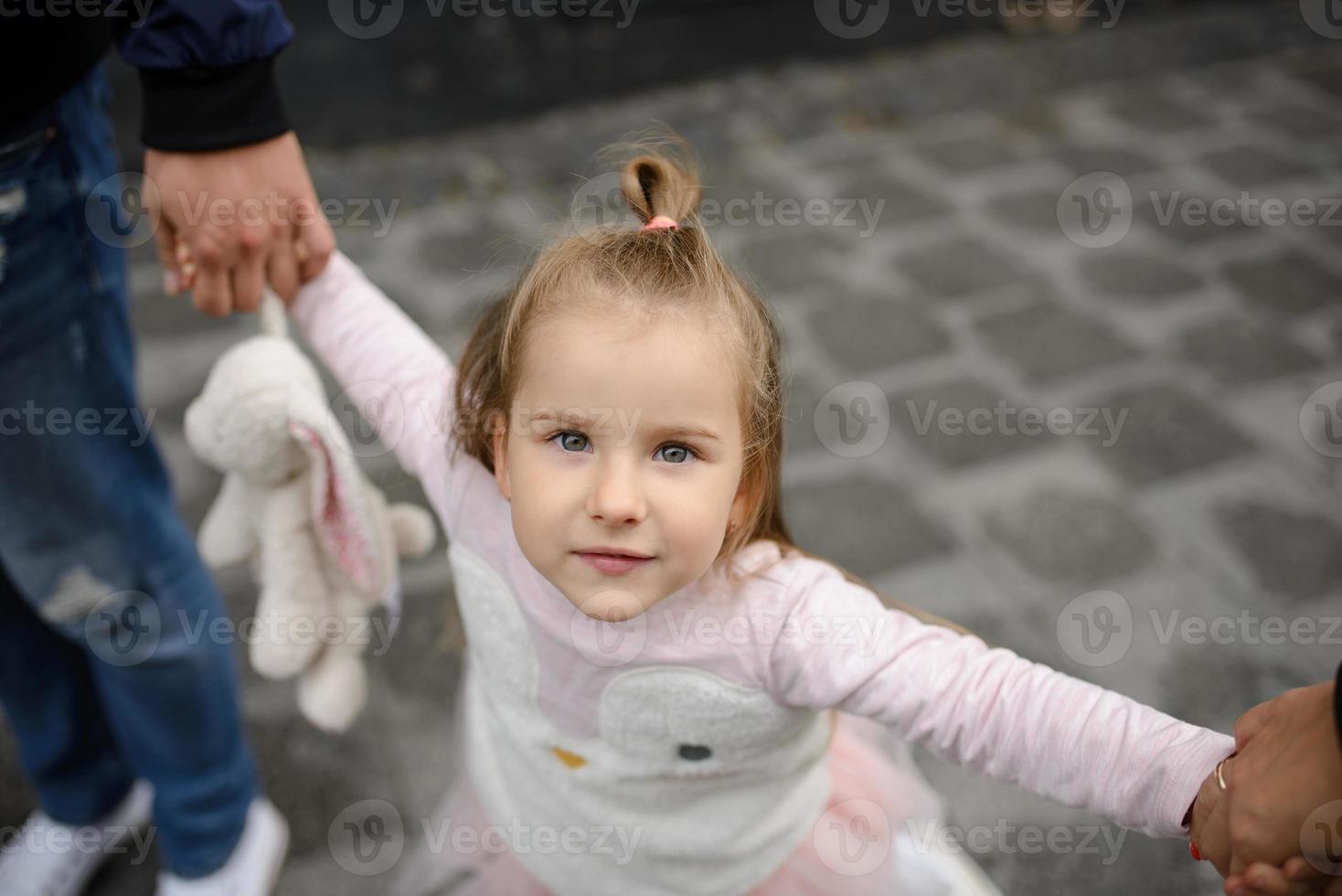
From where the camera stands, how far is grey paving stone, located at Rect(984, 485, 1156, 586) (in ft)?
6.90

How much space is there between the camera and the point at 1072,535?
2.16 metres

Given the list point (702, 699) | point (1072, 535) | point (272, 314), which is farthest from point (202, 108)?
point (1072, 535)

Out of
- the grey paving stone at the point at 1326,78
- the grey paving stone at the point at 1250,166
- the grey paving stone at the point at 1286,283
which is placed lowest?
the grey paving stone at the point at 1286,283

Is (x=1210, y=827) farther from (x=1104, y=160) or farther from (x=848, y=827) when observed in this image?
(x=1104, y=160)

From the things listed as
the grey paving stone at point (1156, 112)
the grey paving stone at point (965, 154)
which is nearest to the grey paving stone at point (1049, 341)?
the grey paving stone at point (965, 154)

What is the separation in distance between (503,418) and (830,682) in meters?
0.39

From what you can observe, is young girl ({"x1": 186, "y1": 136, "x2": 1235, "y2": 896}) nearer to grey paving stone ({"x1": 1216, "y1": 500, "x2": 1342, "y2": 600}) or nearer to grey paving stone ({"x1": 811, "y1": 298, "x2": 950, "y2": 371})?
grey paving stone ({"x1": 1216, "y1": 500, "x2": 1342, "y2": 600})

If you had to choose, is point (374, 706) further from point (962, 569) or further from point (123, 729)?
point (962, 569)

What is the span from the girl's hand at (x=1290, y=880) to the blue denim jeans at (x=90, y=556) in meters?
1.19

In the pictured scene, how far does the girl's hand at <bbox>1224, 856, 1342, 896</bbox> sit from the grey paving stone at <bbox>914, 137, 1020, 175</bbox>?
259cm

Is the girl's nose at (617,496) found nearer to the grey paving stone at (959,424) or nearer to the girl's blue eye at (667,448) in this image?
the girl's blue eye at (667,448)

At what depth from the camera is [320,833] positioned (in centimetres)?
175

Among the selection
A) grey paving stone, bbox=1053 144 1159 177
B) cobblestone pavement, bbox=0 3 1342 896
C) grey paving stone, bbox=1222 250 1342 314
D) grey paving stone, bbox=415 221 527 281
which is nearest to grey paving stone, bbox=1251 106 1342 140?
cobblestone pavement, bbox=0 3 1342 896

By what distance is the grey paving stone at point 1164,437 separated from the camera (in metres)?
2.30
